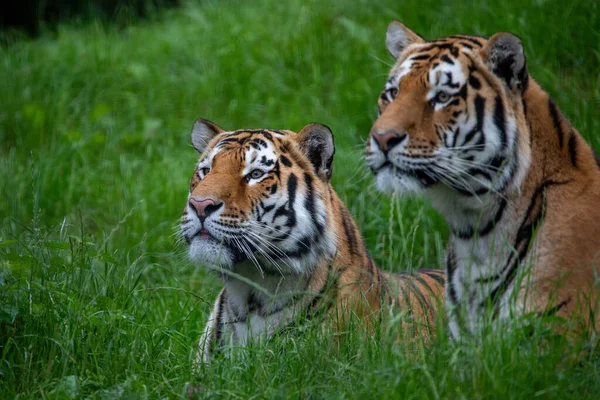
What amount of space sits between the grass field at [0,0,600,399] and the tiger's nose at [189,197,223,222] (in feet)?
1.34

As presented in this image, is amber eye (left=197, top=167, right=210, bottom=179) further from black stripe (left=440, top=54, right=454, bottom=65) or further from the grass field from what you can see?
black stripe (left=440, top=54, right=454, bottom=65)

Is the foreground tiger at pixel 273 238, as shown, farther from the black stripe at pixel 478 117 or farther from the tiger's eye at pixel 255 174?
the black stripe at pixel 478 117

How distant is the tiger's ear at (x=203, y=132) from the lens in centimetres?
456

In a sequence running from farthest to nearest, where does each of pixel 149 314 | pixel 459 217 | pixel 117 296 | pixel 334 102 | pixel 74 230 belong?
pixel 334 102 < pixel 74 230 < pixel 149 314 < pixel 117 296 < pixel 459 217

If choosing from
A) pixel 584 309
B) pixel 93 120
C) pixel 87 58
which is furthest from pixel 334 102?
pixel 584 309

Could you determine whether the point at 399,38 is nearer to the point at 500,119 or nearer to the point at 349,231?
the point at 500,119

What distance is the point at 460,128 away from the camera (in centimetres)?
344

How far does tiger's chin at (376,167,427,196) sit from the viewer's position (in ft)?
11.3

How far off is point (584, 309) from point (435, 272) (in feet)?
5.43

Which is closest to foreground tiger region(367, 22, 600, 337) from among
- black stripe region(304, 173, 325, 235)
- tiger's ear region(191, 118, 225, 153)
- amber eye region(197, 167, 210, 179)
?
black stripe region(304, 173, 325, 235)

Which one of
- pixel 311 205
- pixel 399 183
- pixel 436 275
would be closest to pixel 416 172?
pixel 399 183

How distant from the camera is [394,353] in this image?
3.15 metres

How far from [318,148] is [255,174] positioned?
14.9 inches

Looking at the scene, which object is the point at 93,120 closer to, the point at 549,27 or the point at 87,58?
the point at 87,58
